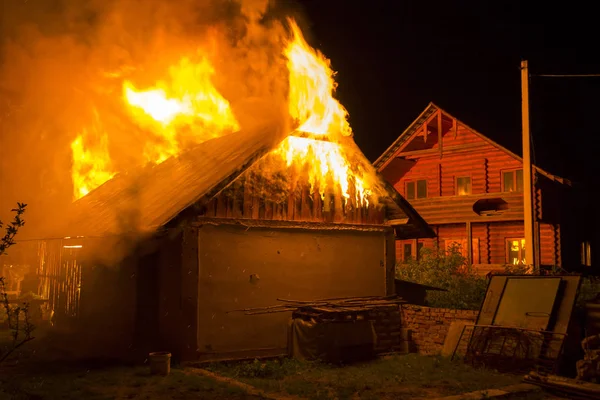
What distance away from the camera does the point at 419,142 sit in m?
32.6

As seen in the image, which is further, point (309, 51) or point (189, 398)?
point (309, 51)

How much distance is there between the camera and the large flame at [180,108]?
809 inches

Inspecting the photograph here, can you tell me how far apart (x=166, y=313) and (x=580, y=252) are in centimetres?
2514

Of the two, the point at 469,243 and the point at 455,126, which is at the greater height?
the point at 455,126

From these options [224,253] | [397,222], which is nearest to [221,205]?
[224,253]

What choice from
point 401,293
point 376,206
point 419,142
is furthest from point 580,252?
point 376,206

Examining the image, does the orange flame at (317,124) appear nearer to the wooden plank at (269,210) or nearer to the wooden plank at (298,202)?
the wooden plank at (298,202)

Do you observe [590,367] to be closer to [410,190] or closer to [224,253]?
[224,253]

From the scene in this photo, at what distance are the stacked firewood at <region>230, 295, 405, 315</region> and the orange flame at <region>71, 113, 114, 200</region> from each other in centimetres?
1358

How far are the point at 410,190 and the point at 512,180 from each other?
6.05 meters

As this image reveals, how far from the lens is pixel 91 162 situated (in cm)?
2470

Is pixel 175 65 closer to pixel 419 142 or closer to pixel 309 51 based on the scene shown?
pixel 309 51

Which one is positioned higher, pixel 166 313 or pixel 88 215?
pixel 88 215

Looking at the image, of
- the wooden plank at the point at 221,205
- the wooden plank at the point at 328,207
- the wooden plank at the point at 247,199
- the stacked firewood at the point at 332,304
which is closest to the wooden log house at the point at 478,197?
the stacked firewood at the point at 332,304
